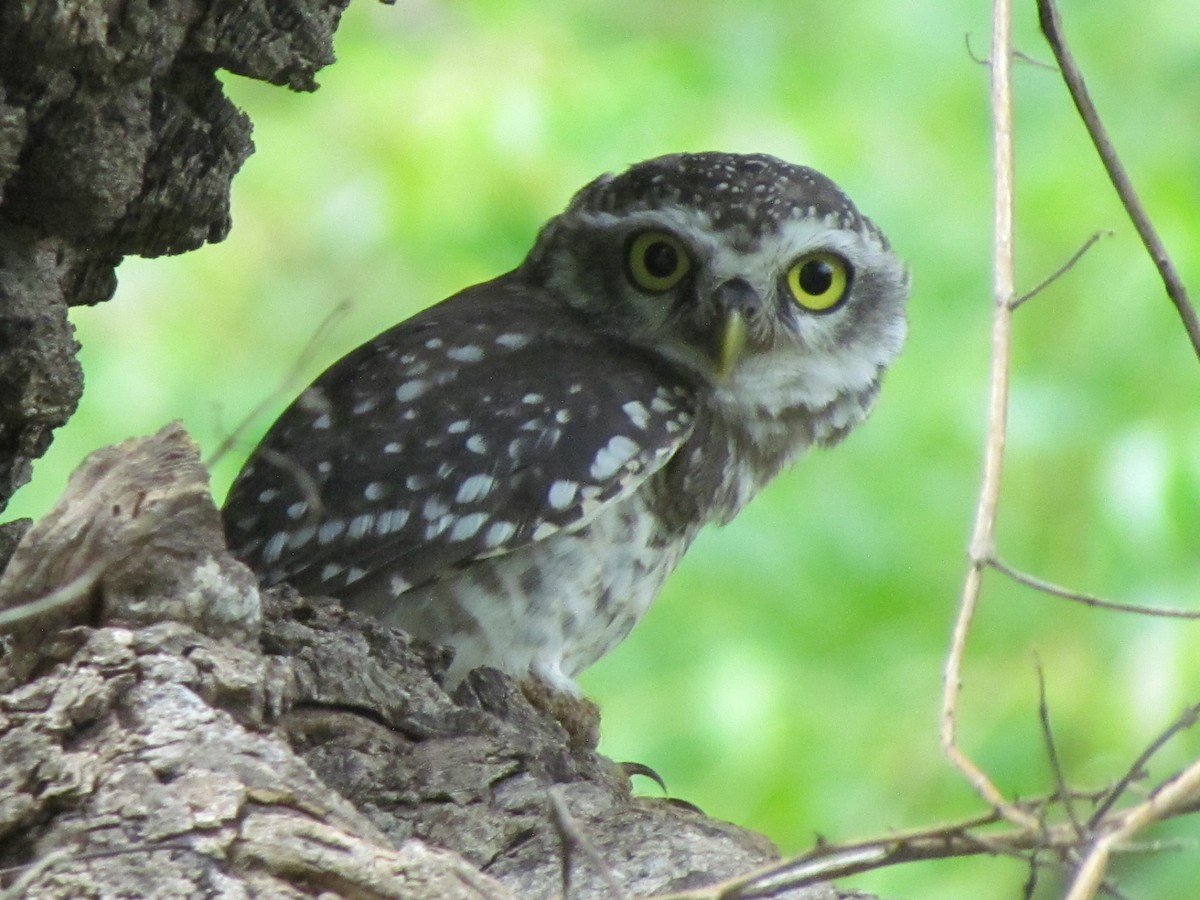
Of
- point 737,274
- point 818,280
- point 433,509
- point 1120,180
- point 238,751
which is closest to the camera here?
point 238,751

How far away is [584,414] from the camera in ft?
9.73

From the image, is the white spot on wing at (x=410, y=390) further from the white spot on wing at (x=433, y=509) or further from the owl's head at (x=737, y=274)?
the owl's head at (x=737, y=274)

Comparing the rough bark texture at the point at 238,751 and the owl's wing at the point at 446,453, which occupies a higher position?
the owl's wing at the point at 446,453

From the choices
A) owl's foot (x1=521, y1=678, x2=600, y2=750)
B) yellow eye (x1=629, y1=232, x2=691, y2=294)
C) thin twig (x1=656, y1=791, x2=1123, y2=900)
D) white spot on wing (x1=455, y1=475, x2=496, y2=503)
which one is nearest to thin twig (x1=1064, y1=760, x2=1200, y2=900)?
thin twig (x1=656, y1=791, x2=1123, y2=900)

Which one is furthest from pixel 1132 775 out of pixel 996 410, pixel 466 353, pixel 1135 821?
pixel 466 353

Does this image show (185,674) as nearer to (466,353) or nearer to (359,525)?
(359,525)

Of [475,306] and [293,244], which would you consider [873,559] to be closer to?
[475,306]

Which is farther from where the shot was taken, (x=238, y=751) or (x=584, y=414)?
(x=584, y=414)

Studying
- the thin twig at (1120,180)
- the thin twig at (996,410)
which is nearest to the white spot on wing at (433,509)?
the thin twig at (996,410)

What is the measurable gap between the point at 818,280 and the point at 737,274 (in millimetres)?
216

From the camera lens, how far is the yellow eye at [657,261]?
10.9 ft

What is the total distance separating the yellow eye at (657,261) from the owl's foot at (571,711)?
2.82 feet

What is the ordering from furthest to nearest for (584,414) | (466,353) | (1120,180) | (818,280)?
(818,280), (466,353), (584,414), (1120,180)

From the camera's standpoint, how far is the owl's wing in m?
2.80
